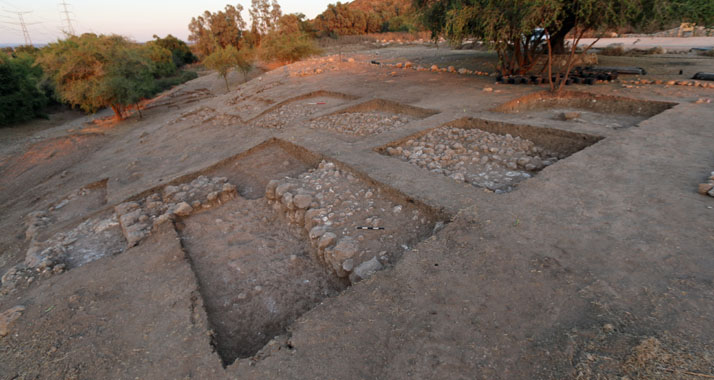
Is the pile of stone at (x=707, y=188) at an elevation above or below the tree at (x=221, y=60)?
below

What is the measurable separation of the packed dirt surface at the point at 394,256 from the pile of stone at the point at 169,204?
4 cm

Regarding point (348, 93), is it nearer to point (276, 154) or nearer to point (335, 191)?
point (276, 154)

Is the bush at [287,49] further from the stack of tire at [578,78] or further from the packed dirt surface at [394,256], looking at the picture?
the packed dirt surface at [394,256]

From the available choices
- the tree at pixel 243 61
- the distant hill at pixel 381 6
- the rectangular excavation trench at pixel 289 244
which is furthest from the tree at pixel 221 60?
the distant hill at pixel 381 6

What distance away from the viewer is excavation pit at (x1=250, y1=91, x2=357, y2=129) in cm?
938

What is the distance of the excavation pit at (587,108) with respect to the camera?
6797 mm

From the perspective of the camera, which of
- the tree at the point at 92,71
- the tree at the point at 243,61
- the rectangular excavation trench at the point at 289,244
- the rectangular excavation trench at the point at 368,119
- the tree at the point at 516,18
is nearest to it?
the rectangular excavation trench at the point at 289,244

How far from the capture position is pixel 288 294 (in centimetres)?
339

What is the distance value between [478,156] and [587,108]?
4.41m

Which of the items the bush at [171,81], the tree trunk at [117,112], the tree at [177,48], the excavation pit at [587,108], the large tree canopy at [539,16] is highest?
the tree at [177,48]

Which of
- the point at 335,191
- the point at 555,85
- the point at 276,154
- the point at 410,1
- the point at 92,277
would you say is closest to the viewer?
the point at 92,277

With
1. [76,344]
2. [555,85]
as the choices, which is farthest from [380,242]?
[555,85]

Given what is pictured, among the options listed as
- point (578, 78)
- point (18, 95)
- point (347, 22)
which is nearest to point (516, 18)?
point (578, 78)

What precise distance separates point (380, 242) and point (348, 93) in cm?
829
